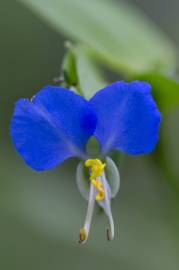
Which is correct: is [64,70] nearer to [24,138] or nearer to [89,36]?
[24,138]

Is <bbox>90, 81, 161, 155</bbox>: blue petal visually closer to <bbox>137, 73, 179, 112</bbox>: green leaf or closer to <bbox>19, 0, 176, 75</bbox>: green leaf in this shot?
<bbox>137, 73, 179, 112</bbox>: green leaf

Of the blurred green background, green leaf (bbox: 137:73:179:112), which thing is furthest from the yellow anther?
the blurred green background

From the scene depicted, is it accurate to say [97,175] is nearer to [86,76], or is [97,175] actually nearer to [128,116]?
[128,116]

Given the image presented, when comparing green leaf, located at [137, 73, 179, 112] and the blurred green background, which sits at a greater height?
green leaf, located at [137, 73, 179, 112]

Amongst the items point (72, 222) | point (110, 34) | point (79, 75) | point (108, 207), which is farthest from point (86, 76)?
point (72, 222)

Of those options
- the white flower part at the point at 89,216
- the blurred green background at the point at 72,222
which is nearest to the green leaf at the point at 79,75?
the white flower part at the point at 89,216

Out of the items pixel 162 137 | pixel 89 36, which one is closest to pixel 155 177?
pixel 162 137
